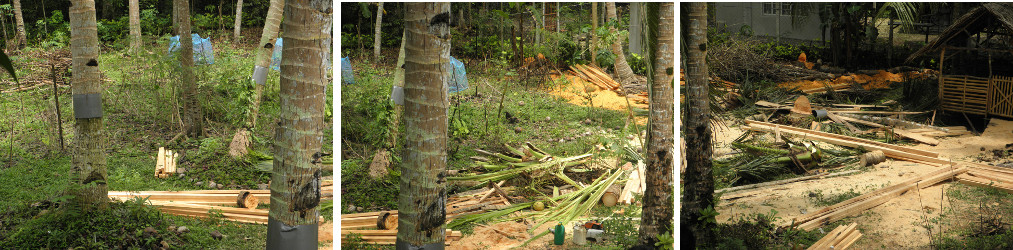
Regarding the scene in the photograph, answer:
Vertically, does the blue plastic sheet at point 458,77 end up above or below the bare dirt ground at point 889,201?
above

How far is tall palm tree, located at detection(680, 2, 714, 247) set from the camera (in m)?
5.71

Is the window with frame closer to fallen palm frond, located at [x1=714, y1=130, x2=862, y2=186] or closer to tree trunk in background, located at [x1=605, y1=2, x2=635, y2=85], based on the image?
fallen palm frond, located at [x1=714, y1=130, x2=862, y2=186]

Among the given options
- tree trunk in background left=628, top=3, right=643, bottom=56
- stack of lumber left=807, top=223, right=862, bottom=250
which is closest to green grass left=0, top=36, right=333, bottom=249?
tree trunk in background left=628, top=3, right=643, bottom=56

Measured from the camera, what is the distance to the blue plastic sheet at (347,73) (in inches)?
264

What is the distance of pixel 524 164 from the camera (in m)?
6.65

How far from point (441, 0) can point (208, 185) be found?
11.9ft

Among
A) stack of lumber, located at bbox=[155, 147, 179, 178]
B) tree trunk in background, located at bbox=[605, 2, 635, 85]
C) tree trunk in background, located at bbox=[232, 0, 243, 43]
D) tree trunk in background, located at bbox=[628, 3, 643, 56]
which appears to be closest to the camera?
stack of lumber, located at bbox=[155, 147, 179, 178]

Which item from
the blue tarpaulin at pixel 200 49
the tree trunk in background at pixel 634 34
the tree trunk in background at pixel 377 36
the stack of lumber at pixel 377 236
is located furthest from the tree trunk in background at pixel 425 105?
Answer: the tree trunk in background at pixel 634 34

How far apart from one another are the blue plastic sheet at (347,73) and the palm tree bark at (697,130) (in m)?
2.69

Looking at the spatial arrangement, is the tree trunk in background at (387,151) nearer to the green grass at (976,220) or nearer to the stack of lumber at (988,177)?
the green grass at (976,220)

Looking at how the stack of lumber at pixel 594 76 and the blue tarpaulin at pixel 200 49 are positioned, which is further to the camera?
the blue tarpaulin at pixel 200 49

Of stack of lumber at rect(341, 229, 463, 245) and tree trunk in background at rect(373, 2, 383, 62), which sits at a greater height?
tree trunk in background at rect(373, 2, 383, 62)

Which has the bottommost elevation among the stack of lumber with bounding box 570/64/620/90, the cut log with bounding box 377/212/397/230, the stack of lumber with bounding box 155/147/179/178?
the cut log with bounding box 377/212/397/230

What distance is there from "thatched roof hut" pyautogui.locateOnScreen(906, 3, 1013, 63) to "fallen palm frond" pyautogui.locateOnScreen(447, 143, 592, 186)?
4.27m
